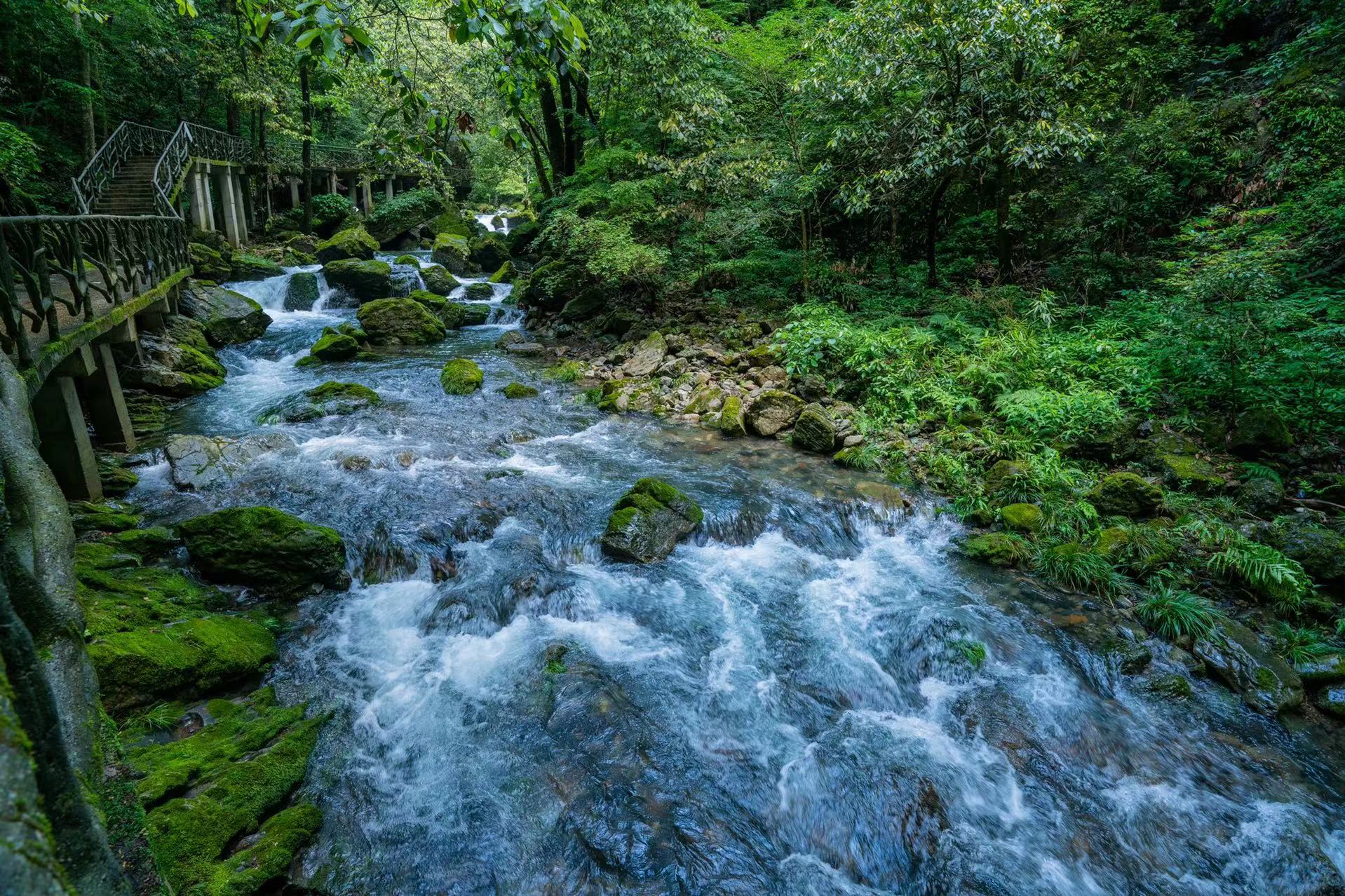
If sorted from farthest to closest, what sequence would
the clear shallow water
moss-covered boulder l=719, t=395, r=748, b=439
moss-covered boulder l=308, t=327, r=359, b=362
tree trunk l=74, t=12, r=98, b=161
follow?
tree trunk l=74, t=12, r=98, b=161
moss-covered boulder l=308, t=327, r=359, b=362
moss-covered boulder l=719, t=395, r=748, b=439
the clear shallow water

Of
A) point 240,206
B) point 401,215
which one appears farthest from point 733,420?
point 401,215

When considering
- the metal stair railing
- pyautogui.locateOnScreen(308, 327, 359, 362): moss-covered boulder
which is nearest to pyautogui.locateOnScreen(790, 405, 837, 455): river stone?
pyautogui.locateOnScreen(308, 327, 359, 362): moss-covered boulder

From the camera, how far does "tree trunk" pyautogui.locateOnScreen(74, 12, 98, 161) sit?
50.3 ft

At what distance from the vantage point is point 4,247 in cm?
484

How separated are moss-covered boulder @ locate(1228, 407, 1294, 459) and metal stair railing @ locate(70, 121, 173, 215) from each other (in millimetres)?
18213

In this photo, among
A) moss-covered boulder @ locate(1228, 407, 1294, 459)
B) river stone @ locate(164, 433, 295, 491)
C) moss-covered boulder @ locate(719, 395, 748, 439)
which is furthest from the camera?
moss-covered boulder @ locate(719, 395, 748, 439)

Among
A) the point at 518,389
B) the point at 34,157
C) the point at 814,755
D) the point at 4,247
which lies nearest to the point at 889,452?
the point at 814,755

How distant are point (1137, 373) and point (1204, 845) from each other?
645cm

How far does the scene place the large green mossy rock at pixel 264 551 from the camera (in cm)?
569

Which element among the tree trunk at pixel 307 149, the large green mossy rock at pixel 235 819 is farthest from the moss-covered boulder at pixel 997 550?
the tree trunk at pixel 307 149

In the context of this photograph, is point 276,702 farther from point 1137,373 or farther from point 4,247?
point 1137,373

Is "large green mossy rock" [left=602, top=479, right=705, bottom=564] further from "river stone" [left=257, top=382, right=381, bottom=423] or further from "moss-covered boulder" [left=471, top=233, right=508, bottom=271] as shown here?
"moss-covered boulder" [left=471, top=233, right=508, bottom=271]

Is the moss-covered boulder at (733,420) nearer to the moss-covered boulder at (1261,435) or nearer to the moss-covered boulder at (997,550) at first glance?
the moss-covered boulder at (997,550)

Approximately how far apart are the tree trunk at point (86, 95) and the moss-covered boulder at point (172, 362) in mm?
8576
